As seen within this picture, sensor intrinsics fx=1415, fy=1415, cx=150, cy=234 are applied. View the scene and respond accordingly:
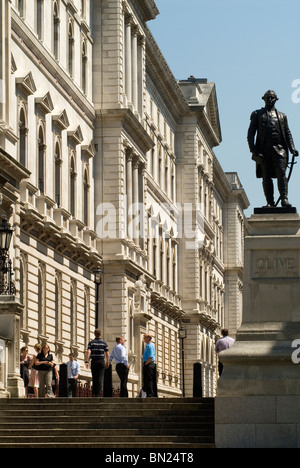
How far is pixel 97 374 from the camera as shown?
36031mm

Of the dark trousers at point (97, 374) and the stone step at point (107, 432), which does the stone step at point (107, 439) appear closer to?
the stone step at point (107, 432)

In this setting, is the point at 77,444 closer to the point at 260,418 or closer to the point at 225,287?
the point at 260,418

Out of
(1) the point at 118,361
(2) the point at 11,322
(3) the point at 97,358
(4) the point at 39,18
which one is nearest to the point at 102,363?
(3) the point at 97,358

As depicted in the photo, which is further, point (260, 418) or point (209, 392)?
point (209, 392)

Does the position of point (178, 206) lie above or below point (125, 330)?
above

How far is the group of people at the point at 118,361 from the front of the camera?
35531 millimetres

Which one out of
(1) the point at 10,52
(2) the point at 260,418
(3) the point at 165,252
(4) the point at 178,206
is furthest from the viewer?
(4) the point at 178,206

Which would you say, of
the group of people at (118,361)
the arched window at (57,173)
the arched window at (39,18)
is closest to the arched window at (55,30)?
the arched window at (39,18)

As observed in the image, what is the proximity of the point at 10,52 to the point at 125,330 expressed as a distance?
20717 millimetres

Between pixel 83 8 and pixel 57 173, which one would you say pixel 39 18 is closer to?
pixel 57 173

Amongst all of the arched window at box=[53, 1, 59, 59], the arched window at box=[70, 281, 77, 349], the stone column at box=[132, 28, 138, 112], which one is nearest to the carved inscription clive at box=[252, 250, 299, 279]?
the arched window at box=[53, 1, 59, 59]

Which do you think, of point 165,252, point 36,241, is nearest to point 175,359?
point 165,252

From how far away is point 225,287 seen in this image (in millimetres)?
127562
